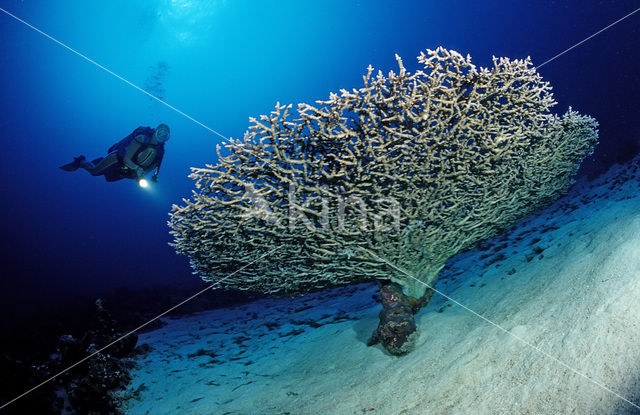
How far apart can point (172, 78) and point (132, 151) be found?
93.4 metres

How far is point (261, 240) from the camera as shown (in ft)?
12.9

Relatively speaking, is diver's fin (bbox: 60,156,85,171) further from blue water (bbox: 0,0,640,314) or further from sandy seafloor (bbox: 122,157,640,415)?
blue water (bbox: 0,0,640,314)

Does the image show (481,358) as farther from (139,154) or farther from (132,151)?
(132,151)

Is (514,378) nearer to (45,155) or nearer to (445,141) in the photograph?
(445,141)

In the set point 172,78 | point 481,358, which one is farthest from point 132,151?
point 172,78

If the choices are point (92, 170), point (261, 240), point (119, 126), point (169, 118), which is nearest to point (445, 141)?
point (261, 240)

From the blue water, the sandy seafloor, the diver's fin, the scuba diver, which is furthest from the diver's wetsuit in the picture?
the blue water

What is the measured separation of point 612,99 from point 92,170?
1278 inches

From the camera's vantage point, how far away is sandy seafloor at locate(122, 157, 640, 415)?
1.97 m

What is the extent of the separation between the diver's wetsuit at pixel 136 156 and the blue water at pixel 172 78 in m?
22.6

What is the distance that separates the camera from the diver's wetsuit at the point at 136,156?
8.45 meters

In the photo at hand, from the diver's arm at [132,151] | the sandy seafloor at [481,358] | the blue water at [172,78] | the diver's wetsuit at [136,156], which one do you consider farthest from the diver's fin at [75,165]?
the blue water at [172,78]

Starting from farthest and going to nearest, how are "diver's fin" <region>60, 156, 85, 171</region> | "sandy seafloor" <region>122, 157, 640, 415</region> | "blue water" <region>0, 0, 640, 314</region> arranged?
"blue water" <region>0, 0, 640, 314</region> < "diver's fin" <region>60, 156, 85, 171</region> < "sandy seafloor" <region>122, 157, 640, 415</region>

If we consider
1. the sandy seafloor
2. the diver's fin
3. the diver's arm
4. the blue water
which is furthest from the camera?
the blue water
